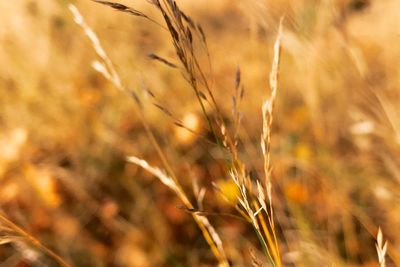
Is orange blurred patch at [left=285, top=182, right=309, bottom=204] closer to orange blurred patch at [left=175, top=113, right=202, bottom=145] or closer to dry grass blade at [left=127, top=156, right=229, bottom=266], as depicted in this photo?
orange blurred patch at [left=175, top=113, right=202, bottom=145]

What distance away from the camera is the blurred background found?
57.9 inches

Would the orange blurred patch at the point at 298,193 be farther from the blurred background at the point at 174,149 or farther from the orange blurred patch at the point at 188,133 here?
the orange blurred patch at the point at 188,133

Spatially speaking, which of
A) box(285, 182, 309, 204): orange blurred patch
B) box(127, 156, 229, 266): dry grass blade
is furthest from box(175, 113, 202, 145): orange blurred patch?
box(127, 156, 229, 266): dry grass blade

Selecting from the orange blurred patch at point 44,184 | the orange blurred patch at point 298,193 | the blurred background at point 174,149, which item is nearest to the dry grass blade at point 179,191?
the blurred background at point 174,149

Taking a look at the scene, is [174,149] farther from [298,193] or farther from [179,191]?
[179,191]

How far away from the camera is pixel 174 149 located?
76.9 inches

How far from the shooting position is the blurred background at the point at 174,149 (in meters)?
1.47

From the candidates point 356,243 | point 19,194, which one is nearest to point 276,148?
point 356,243

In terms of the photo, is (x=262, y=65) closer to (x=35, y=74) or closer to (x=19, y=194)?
(x=35, y=74)

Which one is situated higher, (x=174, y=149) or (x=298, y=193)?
(x=174, y=149)

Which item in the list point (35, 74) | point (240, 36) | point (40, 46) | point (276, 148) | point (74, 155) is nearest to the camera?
point (74, 155)

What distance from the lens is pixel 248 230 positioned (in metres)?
1.85

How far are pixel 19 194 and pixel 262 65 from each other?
1486 millimetres

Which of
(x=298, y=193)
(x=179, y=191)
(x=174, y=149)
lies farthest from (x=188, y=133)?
(x=179, y=191)
